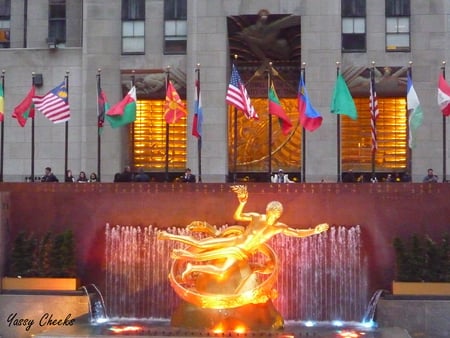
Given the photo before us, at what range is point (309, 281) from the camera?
2553 cm

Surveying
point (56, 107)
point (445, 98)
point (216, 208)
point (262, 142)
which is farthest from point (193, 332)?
point (262, 142)

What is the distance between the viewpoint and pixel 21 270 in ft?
83.4

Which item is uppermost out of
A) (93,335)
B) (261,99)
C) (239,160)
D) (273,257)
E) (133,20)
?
(133,20)

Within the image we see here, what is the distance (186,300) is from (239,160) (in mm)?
19653

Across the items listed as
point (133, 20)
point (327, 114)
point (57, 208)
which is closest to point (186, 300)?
point (57, 208)

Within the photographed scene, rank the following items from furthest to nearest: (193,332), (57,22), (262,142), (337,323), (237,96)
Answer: (57,22) → (262,142) → (237,96) → (337,323) → (193,332)

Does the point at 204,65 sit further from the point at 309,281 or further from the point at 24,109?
the point at 309,281

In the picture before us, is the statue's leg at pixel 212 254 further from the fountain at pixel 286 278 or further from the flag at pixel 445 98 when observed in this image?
the flag at pixel 445 98

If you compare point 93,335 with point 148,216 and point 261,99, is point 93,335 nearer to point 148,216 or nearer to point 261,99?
point 148,216

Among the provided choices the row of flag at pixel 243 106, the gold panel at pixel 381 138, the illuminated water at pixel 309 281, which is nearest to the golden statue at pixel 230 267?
the illuminated water at pixel 309 281

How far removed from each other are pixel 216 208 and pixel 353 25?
52.2 feet

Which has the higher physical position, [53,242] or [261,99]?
[261,99]

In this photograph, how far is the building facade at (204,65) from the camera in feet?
125

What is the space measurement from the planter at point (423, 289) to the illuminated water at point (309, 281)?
1416mm
